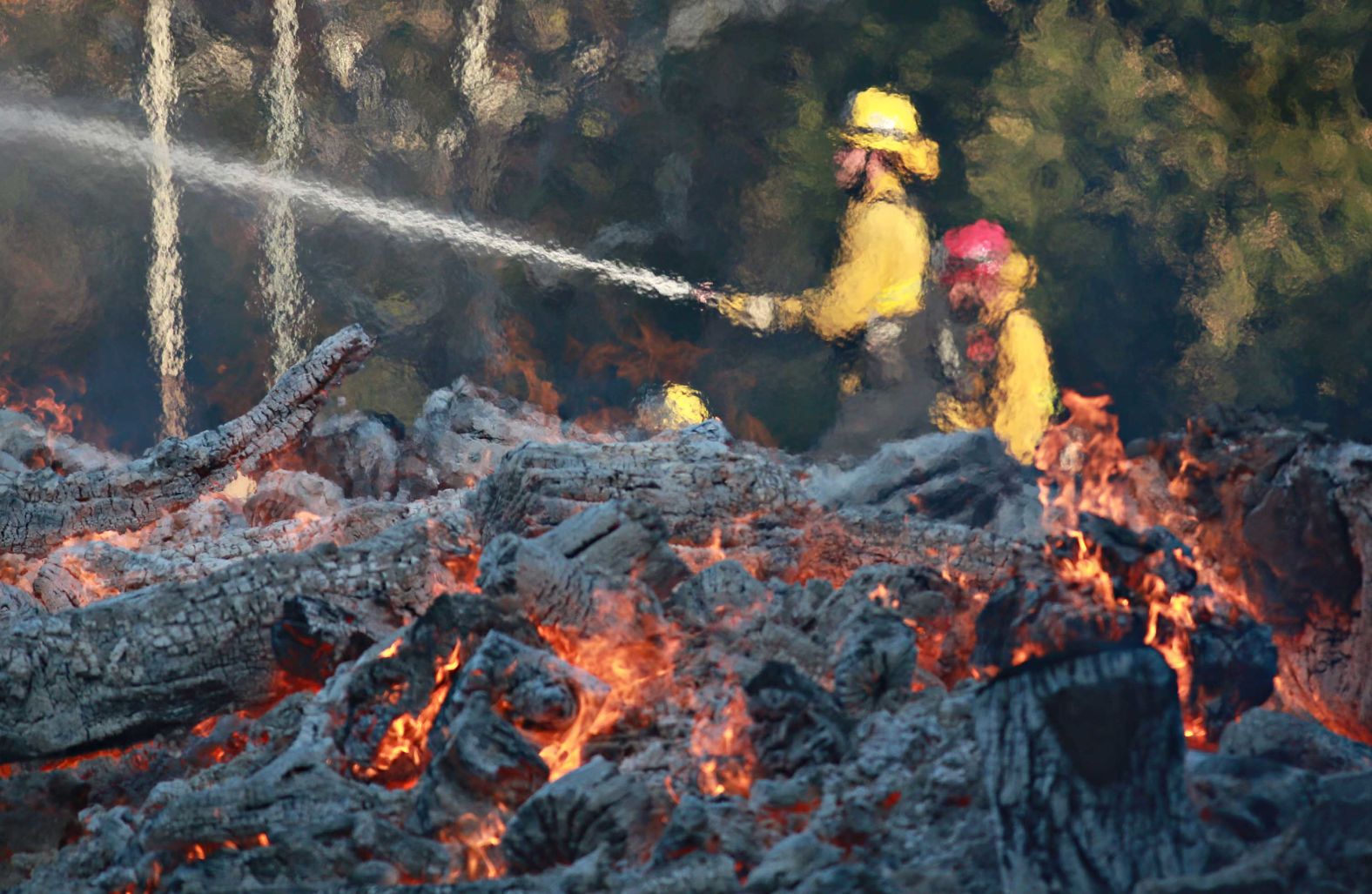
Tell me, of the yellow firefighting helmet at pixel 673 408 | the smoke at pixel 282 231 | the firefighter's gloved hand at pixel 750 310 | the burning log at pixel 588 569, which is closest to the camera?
the burning log at pixel 588 569

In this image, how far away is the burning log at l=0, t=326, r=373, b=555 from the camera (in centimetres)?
683

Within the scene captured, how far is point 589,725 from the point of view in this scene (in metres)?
4.35

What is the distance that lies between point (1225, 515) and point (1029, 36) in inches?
151

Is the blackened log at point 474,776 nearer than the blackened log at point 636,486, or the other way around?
the blackened log at point 474,776

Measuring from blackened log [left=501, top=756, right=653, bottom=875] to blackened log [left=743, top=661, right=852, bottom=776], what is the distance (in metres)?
0.44

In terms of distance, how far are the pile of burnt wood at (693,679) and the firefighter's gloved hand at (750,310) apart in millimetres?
1813

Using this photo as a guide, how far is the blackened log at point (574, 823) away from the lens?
3.68m

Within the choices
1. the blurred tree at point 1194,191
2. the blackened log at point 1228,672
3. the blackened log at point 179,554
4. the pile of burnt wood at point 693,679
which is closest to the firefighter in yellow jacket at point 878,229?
the blurred tree at point 1194,191

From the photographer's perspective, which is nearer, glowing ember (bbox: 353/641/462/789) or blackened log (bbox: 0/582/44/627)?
glowing ember (bbox: 353/641/462/789)

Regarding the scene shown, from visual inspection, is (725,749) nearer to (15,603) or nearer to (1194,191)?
(15,603)

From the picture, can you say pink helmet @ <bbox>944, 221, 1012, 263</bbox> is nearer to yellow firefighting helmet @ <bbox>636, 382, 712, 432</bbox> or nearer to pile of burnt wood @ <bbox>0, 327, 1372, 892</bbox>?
pile of burnt wood @ <bbox>0, 327, 1372, 892</bbox>

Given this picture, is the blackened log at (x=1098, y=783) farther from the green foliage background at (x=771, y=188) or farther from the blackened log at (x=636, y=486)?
the green foliage background at (x=771, y=188)

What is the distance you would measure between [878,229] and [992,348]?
3.45 ft

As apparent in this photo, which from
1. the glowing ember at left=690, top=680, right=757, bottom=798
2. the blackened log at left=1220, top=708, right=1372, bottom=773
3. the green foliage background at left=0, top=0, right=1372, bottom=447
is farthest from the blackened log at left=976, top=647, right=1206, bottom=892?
the green foliage background at left=0, top=0, right=1372, bottom=447
